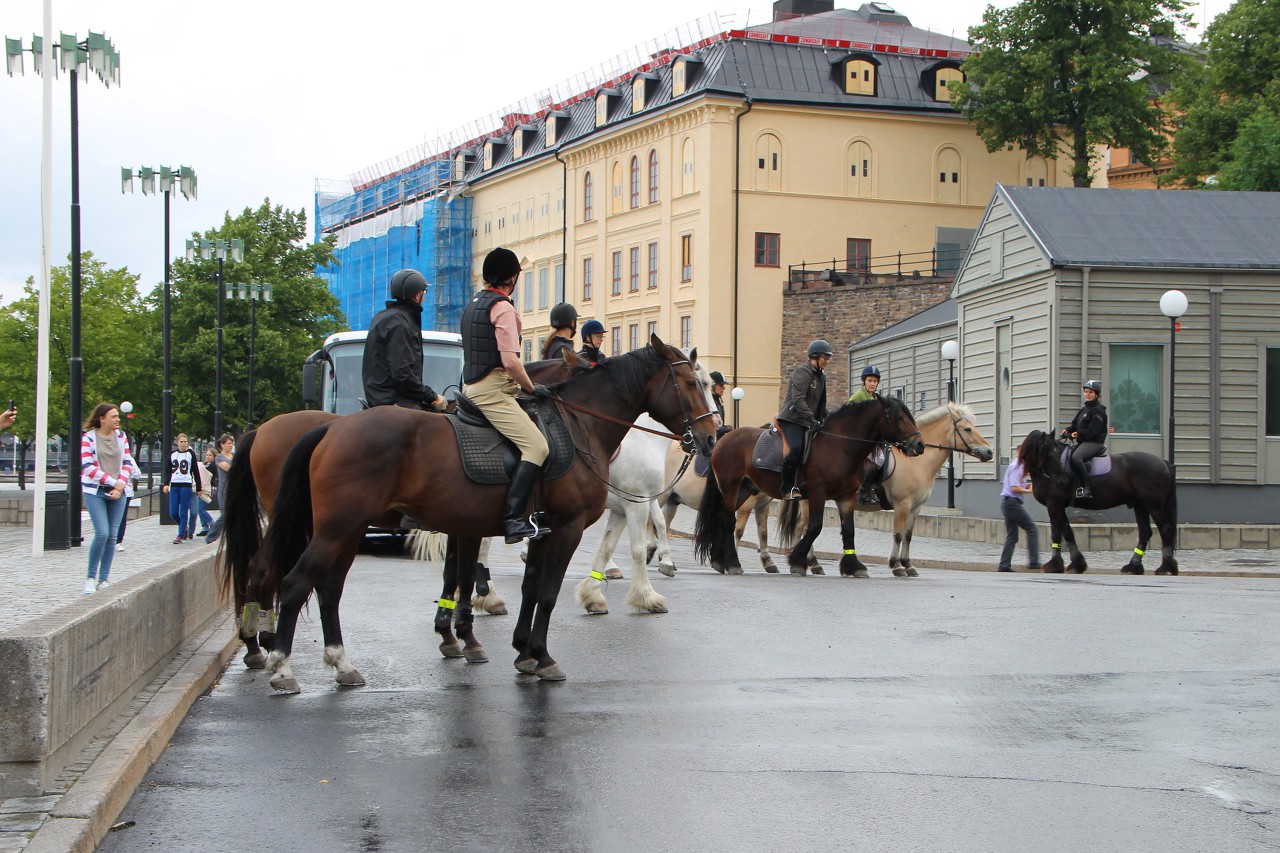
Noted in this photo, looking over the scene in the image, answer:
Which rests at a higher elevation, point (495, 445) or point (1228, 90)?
point (1228, 90)

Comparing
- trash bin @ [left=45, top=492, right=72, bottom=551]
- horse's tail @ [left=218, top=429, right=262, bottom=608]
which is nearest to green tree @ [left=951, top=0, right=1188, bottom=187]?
trash bin @ [left=45, top=492, right=72, bottom=551]

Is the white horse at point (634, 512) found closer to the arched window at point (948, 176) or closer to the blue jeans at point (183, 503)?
the blue jeans at point (183, 503)

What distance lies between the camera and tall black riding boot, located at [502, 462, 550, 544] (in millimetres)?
9641

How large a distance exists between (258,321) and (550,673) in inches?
2455

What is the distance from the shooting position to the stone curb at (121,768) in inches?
226

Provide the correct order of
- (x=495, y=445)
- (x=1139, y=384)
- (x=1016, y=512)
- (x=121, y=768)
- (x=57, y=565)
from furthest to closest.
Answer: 1. (x=1139, y=384)
2. (x=1016, y=512)
3. (x=57, y=565)
4. (x=495, y=445)
5. (x=121, y=768)

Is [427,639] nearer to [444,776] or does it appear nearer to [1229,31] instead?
[444,776]

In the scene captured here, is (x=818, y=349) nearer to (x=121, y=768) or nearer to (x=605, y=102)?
(x=121, y=768)

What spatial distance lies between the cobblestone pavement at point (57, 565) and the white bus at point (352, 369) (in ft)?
10.7

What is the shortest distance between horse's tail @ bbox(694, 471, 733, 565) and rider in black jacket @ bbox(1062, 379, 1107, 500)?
227 inches

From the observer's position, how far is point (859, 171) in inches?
2707

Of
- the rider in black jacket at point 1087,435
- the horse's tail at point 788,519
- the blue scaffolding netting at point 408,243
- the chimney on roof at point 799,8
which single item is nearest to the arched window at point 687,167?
the chimney on roof at point 799,8

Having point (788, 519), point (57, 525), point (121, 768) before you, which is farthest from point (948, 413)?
point (57, 525)

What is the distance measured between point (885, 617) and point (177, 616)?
5.88m
